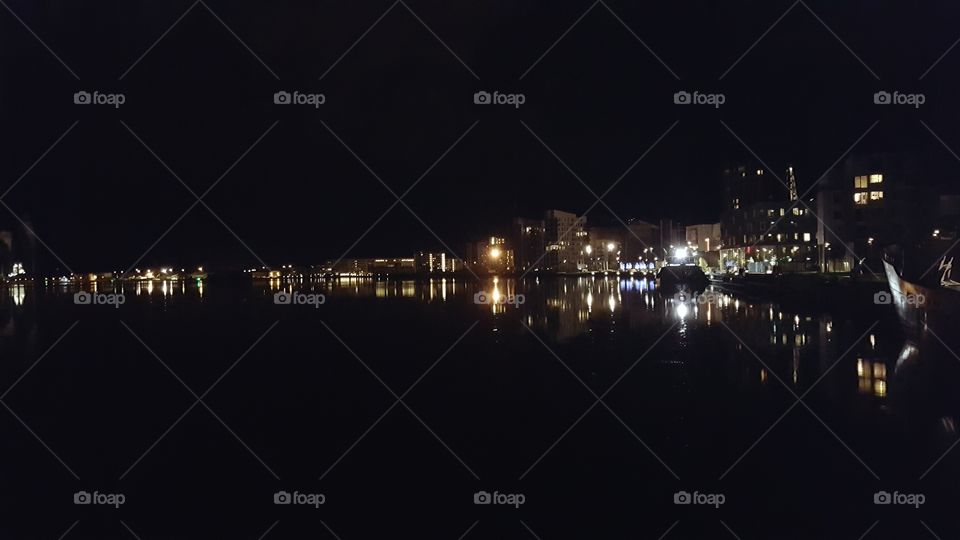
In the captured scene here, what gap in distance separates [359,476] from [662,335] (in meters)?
12.2

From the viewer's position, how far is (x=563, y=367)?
12.4m

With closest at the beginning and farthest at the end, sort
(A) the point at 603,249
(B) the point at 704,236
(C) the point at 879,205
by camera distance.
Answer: (C) the point at 879,205, (B) the point at 704,236, (A) the point at 603,249

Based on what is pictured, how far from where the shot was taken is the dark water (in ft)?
18.7

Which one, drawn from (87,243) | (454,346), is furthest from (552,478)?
(87,243)

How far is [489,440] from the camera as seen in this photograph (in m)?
7.66

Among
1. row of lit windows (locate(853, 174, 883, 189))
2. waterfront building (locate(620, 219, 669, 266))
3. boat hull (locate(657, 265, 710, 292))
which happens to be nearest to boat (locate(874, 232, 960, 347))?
boat hull (locate(657, 265, 710, 292))

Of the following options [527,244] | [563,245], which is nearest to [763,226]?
[563,245]

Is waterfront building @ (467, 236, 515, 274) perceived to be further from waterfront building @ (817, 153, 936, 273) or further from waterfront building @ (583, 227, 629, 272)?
waterfront building @ (817, 153, 936, 273)

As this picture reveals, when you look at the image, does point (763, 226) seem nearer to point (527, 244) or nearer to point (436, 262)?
point (527, 244)

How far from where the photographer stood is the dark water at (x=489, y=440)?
569 centimetres

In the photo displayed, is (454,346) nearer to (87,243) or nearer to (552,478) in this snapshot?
(552,478)

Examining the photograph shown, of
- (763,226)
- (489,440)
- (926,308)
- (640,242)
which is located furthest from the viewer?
(640,242)

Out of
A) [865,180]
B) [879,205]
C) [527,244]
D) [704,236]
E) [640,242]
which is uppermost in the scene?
[865,180]

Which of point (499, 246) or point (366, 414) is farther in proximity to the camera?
point (499, 246)
